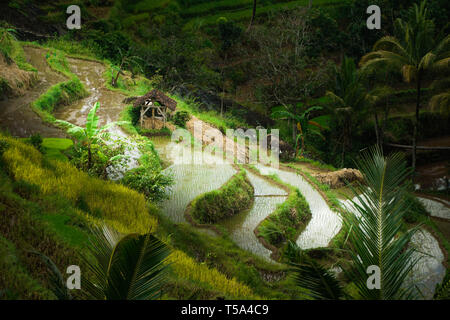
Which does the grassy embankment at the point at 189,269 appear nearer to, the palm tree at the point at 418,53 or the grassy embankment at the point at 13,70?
the grassy embankment at the point at 13,70

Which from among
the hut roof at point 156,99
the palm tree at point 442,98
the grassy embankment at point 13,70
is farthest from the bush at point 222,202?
the palm tree at point 442,98

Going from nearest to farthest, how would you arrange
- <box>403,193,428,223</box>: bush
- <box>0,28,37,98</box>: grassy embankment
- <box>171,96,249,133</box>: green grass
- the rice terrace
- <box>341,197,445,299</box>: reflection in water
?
the rice terrace
<box>341,197,445,299</box>: reflection in water
<box>0,28,37,98</box>: grassy embankment
<box>403,193,428,223</box>: bush
<box>171,96,249,133</box>: green grass

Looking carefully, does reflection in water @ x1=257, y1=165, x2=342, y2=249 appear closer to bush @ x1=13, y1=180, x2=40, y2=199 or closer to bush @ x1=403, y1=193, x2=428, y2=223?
bush @ x1=403, y1=193, x2=428, y2=223

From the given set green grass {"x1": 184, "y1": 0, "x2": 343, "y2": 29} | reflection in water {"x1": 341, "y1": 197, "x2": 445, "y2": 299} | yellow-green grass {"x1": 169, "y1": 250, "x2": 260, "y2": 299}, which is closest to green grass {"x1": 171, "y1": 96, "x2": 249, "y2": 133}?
green grass {"x1": 184, "y1": 0, "x2": 343, "y2": 29}

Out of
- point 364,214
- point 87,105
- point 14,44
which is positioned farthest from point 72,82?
point 364,214

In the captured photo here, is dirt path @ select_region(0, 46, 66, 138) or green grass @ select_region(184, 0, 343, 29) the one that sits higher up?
green grass @ select_region(184, 0, 343, 29)
